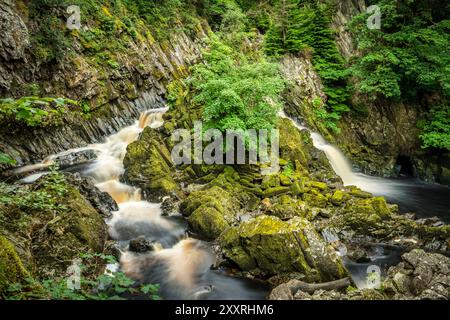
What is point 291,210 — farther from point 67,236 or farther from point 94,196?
point 67,236

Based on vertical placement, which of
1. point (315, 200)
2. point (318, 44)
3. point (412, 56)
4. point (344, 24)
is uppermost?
point (344, 24)

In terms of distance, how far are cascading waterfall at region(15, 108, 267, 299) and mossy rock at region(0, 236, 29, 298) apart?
12.5 ft

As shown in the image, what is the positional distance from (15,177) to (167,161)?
553cm

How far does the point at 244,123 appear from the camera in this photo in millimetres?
12242

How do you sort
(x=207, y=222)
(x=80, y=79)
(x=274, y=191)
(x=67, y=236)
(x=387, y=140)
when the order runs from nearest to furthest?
1. (x=67, y=236)
2. (x=207, y=222)
3. (x=274, y=191)
4. (x=80, y=79)
5. (x=387, y=140)

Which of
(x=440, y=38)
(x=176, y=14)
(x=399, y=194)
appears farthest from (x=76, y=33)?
(x=440, y=38)

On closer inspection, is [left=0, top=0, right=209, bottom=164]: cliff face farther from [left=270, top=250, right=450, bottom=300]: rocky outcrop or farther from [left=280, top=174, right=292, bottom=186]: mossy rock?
[left=270, top=250, right=450, bottom=300]: rocky outcrop

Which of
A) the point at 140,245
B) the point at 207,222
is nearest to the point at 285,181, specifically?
the point at 207,222

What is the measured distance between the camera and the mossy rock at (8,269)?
12.4 ft

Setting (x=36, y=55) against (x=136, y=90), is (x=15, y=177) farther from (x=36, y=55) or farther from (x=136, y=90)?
(x=136, y=90)

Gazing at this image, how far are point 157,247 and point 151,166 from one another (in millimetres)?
4128

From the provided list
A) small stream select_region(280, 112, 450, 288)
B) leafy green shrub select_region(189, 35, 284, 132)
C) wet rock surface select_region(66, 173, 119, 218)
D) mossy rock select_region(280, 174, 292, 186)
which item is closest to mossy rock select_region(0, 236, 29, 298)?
wet rock surface select_region(66, 173, 119, 218)

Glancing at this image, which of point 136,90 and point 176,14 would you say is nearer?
point 136,90

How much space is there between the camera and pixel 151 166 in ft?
41.1
